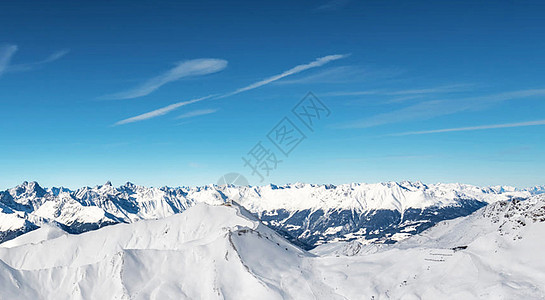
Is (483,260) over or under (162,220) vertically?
under

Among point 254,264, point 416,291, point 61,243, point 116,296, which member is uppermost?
point 61,243

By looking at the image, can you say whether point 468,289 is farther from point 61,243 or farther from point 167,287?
point 61,243

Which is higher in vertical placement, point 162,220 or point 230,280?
point 162,220

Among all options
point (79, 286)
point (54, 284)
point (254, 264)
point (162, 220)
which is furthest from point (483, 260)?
Answer: point (162, 220)

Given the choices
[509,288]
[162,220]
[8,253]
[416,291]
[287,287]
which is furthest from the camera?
[162,220]

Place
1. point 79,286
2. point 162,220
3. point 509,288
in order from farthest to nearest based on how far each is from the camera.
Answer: point 162,220 → point 79,286 → point 509,288

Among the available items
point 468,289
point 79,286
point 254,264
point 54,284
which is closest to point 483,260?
point 468,289

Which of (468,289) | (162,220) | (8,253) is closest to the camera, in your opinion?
(468,289)

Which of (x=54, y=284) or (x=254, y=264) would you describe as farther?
(x=54, y=284)

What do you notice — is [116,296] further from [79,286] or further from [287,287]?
[287,287]
